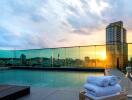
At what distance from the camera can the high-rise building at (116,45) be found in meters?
9.52

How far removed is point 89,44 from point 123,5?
9.89 feet

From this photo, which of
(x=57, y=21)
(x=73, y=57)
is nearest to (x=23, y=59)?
(x=73, y=57)

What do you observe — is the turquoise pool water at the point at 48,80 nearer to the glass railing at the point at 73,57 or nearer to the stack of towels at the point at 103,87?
the glass railing at the point at 73,57

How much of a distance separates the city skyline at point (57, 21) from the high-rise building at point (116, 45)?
322 mm

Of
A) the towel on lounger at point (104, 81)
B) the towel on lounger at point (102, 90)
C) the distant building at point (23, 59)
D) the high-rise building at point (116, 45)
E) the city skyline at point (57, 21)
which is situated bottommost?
the towel on lounger at point (102, 90)

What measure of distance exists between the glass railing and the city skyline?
0.40 meters

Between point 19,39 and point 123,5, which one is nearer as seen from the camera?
point 123,5

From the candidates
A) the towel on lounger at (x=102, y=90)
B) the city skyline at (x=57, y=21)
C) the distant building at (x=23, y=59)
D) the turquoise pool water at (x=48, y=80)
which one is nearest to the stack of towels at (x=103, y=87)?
the towel on lounger at (x=102, y=90)

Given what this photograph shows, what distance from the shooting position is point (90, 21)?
9844mm

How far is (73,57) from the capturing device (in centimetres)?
1070

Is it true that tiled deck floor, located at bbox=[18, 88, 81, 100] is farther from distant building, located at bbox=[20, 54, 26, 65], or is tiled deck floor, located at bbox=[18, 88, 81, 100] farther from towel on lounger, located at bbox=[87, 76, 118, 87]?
distant building, located at bbox=[20, 54, 26, 65]

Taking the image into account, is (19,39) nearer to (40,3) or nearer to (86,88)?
(40,3)

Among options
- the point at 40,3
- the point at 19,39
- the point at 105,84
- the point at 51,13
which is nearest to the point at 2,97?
the point at 105,84

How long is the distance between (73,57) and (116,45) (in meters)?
2.10
